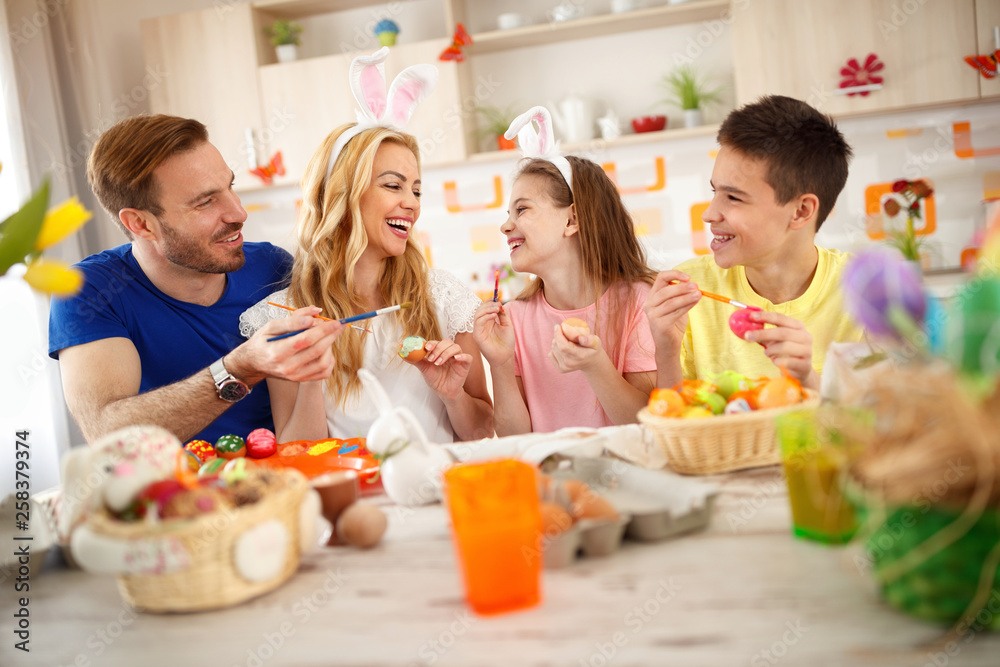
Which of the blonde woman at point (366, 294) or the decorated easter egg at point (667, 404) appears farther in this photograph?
the blonde woman at point (366, 294)

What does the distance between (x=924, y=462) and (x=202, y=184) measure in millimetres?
1778

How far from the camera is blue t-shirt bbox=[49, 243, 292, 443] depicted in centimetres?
183

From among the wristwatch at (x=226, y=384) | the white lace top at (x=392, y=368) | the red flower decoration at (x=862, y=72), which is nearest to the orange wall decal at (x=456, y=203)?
the red flower decoration at (x=862, y=72)

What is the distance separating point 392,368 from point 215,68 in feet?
8.20

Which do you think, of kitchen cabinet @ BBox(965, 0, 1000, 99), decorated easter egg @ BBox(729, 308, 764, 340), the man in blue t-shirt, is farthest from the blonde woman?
kitchen cabinet @ BBox(965, 0, 1000, 99)

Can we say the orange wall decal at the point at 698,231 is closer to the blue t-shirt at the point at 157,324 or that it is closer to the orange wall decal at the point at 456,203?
the orange wall decal at the point at 456,203

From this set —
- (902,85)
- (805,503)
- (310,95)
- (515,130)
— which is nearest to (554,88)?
(310,95)

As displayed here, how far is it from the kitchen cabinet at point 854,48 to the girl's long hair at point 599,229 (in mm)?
1455

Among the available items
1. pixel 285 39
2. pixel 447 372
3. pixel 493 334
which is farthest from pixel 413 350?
pixel 285 39

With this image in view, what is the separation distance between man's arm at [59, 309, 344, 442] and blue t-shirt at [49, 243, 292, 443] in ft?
0.18

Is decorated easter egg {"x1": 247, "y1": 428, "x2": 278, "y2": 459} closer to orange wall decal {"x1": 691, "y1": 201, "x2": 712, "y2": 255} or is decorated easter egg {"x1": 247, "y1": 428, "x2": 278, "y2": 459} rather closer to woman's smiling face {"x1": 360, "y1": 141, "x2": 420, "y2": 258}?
woman's smiling face {"x1": 360, "y1": 141, "x2": 420, "y2": 258}

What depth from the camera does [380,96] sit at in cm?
201

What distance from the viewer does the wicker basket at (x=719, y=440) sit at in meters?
1.05

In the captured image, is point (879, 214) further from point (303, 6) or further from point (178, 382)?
point (178, 382)
